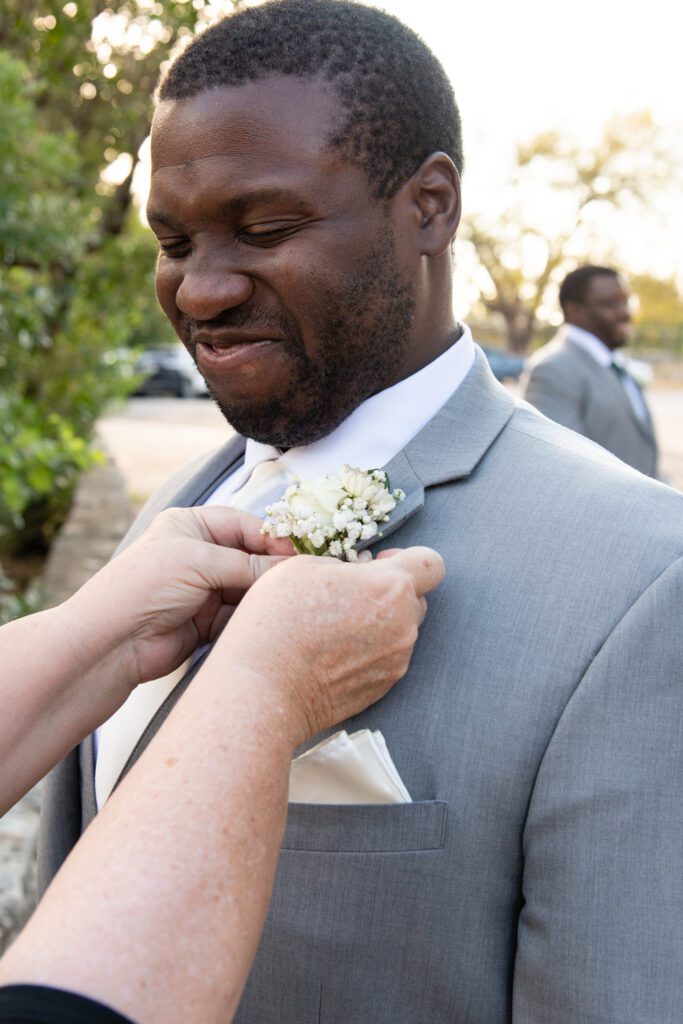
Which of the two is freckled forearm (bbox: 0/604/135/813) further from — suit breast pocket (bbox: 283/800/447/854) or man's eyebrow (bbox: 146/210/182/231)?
man's eyebrow (bbox: 146/210/182/231)

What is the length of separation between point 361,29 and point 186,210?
0.43 meters

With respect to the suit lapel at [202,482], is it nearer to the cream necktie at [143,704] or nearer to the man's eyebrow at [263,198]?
the cream necktie at [143,704]

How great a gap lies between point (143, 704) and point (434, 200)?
3.27ft

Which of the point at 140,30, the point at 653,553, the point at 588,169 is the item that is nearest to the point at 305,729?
the point at 653,553

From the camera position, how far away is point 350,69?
5.45 ft

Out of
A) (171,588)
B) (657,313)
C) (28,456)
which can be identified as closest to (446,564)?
(171,588)

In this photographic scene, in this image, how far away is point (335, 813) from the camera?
57.7 inches

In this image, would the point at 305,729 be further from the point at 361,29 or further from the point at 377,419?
the point at 361,29

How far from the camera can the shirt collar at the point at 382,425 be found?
1794 millimetres

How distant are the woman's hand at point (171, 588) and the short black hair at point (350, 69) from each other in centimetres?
59

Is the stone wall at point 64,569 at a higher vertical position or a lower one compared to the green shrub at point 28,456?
lower

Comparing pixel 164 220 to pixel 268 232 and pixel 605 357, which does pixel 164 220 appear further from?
pixel 605 357

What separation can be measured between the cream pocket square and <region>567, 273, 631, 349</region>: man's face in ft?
18.6

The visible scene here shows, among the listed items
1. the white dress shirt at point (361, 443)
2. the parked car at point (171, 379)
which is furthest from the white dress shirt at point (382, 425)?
the parked car at point (171, 379)
